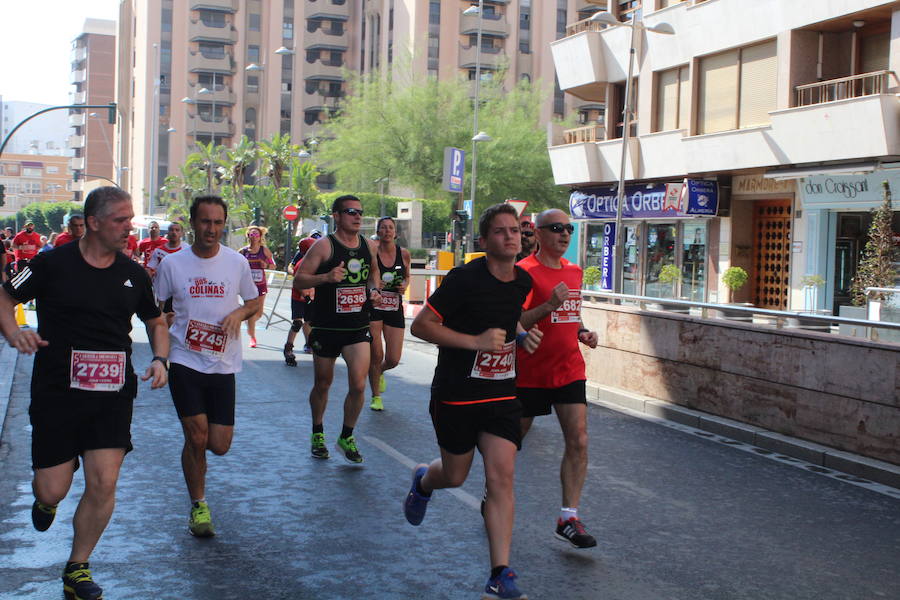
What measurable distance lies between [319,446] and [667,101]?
81.2 feet

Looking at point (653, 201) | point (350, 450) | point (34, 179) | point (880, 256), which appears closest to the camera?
point (350, 450)

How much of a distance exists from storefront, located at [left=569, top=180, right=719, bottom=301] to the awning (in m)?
3.04

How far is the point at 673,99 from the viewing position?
30.7 meters

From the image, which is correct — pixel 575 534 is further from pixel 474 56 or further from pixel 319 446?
pixel 474 56

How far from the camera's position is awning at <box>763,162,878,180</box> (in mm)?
23438

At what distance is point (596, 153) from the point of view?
34.0m

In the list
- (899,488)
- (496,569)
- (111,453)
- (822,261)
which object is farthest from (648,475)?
(822,261)

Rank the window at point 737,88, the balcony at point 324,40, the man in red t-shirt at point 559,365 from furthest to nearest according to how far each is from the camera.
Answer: the balcony at point 324,40
the window at point 737,88
the man in red t-shirt at point 559,365

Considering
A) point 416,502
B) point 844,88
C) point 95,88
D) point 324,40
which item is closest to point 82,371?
point 416,502

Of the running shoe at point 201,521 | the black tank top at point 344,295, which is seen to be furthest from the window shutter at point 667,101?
the running shoe at point 201,521

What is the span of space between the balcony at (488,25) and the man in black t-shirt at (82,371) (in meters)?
76.7

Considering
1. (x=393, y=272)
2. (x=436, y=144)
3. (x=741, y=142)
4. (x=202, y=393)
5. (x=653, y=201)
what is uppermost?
(x=436, y=144)

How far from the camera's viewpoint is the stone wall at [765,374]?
8.44 m

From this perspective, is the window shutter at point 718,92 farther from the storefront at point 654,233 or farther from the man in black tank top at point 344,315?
the man in black tank top at point 344,315
